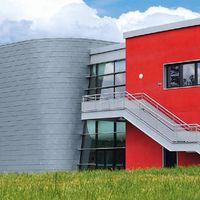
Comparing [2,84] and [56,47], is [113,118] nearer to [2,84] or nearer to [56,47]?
[56,47]

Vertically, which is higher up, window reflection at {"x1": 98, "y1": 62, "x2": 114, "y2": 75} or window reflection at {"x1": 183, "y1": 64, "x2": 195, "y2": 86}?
window reflection at {"x1": 98, "y1": 62, "x2": 114, "y2": 75}

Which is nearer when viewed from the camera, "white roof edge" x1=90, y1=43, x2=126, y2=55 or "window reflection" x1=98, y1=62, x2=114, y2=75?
"white roof edge" x1=90, y1=43, x2=126, y2=55

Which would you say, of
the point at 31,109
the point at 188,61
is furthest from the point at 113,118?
the point at 31,109

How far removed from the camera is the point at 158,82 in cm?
3384

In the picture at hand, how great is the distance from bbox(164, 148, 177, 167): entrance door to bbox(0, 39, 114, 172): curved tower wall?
9.36 m

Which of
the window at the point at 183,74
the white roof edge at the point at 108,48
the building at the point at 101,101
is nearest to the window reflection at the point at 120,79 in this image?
the building at the point at 101,101

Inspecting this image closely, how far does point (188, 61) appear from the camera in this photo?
32.4m

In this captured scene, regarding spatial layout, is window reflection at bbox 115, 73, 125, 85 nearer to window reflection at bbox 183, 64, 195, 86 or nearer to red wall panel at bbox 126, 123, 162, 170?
red wall panel at bbox 126, 123, 162, 170

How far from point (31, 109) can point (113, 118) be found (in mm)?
8919

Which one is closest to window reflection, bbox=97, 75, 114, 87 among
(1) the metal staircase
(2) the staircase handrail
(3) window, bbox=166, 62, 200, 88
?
(1) the metal staircase

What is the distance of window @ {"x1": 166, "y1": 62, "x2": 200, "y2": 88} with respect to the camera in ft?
106

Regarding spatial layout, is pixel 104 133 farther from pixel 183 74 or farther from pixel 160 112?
pixel 183 74

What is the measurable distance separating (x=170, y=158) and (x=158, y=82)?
4.46m

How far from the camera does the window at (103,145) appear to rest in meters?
38.4
